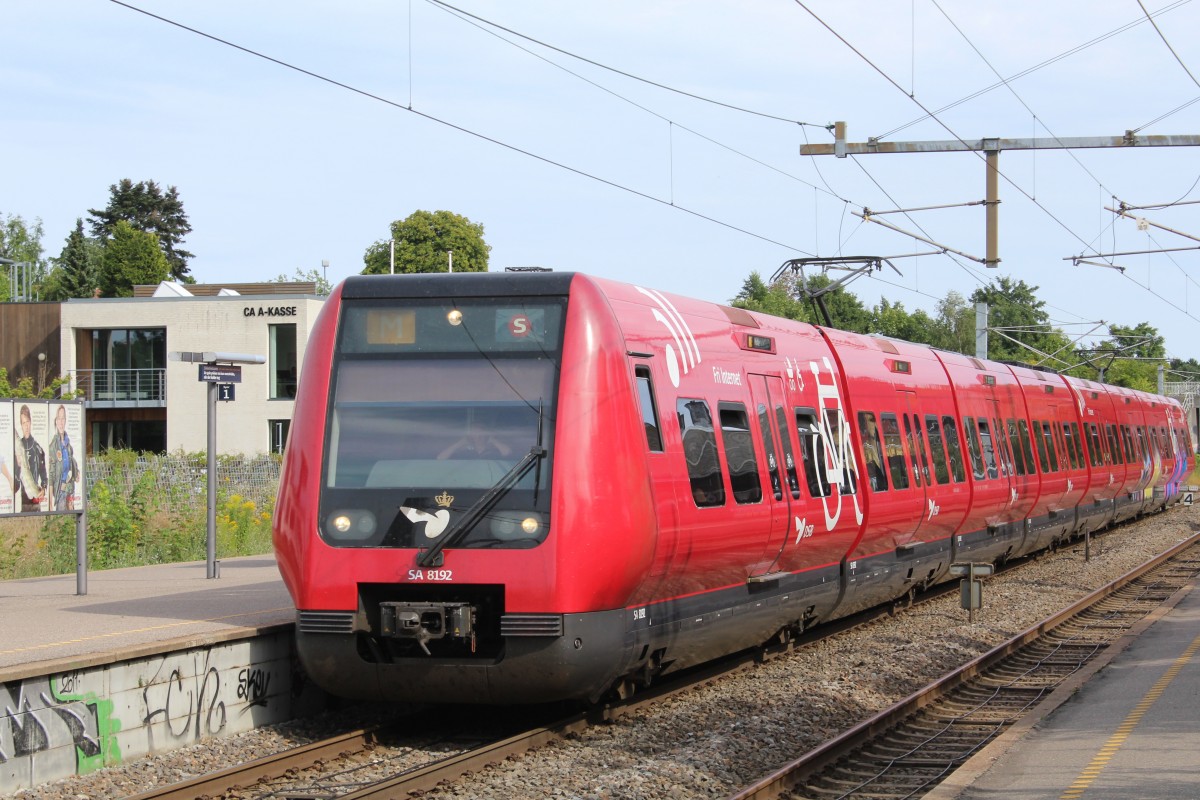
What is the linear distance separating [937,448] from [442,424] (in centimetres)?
986

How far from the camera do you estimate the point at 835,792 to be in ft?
28.8

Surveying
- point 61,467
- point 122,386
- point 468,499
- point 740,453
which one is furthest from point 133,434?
point 468,499

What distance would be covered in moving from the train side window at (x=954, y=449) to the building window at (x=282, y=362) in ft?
96.0

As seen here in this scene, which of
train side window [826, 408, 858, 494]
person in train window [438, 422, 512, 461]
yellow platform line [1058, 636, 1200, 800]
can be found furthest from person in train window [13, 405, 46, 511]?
yellow platform line [1058, 636, 1200, 800]

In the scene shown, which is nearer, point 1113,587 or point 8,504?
point 8,504

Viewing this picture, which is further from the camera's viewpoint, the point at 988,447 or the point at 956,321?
the point at 956,321

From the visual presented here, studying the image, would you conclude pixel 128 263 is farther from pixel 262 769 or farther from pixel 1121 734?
pixel 1121 734

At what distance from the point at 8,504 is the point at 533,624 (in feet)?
20.4

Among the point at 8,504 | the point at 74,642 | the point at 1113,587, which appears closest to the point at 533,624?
the point at 74,642

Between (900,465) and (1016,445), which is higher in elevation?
(1016,445)

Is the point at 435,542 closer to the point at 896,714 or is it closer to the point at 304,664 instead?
the point at 304,664

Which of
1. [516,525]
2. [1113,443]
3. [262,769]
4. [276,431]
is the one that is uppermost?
[276,431]

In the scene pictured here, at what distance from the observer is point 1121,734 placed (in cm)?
945

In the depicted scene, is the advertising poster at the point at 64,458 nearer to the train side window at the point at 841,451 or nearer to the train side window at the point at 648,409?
the train side window at the point at 648,409
